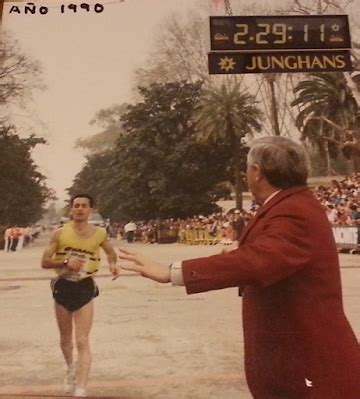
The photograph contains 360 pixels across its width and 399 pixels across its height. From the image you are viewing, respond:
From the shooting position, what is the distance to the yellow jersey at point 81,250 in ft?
2.98

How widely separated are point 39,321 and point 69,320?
0.06m

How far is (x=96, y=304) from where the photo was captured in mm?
941

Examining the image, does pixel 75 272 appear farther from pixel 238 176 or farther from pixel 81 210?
pixel 238 176

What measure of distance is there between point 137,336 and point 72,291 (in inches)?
6.1

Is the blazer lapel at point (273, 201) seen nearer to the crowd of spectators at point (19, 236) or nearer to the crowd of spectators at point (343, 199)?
the crowd of spectators at point (343, 199)

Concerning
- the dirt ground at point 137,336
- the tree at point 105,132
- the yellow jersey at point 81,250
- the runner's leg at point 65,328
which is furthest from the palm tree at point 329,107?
the runner's leg at point 65,328

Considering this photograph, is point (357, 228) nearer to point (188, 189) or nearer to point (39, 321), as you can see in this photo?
point (188, 189)

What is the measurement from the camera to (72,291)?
0.92m

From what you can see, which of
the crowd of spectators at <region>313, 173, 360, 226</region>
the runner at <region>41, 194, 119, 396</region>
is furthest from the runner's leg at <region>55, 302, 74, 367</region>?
the crowd of spectators at <region>313, 173, 360, 226</region>

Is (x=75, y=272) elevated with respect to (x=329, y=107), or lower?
lower

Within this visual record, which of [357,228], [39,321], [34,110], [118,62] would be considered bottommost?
[39,321]

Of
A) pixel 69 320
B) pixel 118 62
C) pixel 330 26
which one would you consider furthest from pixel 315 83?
pixel 69 320

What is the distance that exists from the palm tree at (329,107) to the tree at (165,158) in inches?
8.1

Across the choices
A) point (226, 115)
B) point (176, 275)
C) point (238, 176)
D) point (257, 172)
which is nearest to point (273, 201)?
point (257, 172)
